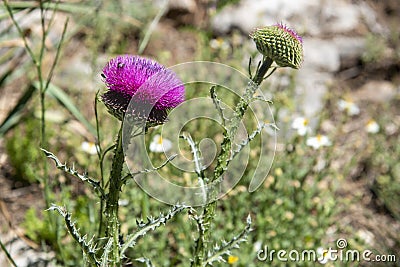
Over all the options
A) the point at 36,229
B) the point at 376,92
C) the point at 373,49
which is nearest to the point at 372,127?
the point at 376,92

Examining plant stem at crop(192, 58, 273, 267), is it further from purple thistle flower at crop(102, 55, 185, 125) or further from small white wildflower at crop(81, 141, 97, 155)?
small white wildflower at crop(81, 141, 97, 155)

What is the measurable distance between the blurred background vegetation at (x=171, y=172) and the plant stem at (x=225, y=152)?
0.72 feet

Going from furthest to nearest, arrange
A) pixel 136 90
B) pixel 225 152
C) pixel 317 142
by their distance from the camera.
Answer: pixel 317 142, pixel 225 152, pixel 136 90

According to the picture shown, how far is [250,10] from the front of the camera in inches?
160

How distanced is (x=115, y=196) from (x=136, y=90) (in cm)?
26

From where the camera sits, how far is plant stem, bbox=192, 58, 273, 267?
A: 4.55 feet

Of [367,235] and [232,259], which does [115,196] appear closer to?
[232,259]

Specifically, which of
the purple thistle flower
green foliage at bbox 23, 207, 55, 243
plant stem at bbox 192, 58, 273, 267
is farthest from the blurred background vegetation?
the purple thistle flower

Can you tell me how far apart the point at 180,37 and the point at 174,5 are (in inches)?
10.0

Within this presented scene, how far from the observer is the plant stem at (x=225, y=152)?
1387mm

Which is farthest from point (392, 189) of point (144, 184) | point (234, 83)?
point (144, 184)

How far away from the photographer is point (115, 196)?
1325mm

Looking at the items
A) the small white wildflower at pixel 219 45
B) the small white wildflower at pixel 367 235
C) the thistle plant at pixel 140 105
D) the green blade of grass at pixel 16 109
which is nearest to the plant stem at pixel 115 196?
the thistle plant at pixel 140 105

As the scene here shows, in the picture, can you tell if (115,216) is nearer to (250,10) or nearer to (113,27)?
(113,27)
